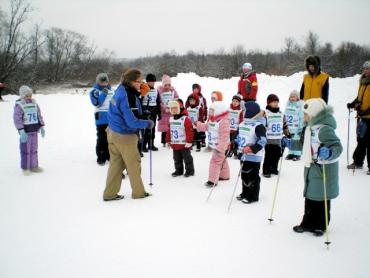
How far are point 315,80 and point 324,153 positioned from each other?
12.3 feet

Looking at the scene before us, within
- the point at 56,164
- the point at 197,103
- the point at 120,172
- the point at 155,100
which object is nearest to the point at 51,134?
the point at 56,164

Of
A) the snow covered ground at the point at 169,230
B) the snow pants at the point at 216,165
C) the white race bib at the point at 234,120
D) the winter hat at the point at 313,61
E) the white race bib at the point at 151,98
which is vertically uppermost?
the winter hat at the point at 313,61

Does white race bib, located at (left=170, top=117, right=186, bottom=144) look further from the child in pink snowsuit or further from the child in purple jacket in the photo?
the child in purple jacket

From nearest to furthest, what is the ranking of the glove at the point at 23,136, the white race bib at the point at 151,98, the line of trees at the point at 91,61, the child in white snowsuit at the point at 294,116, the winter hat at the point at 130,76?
the winter hat at the point at 130,76, the glove at the point at 23,136, the child in white snowsuit at the point at 294,116, the white race bib at the point at 151,98, the line of trees at the point at 91,61

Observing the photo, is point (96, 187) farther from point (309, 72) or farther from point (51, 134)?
point (51, 134)

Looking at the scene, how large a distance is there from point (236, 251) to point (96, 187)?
141 inches

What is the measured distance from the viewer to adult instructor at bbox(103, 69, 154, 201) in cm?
537

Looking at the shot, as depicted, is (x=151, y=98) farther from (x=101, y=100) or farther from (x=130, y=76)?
(x=130, y=76)

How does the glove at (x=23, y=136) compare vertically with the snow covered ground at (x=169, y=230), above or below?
A: above

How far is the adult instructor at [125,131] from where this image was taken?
5.37 meters

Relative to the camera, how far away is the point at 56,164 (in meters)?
8.30

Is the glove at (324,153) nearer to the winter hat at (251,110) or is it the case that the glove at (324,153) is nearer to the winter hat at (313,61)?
the winter hat at (251,110)

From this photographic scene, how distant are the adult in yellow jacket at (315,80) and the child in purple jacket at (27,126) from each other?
21.2 feet

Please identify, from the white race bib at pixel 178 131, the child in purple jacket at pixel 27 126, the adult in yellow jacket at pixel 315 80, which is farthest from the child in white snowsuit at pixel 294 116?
the child in purple jacket at pixel 27 126
